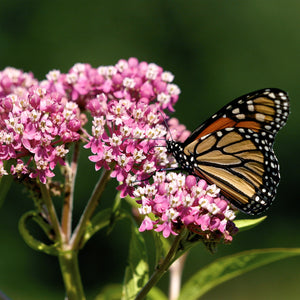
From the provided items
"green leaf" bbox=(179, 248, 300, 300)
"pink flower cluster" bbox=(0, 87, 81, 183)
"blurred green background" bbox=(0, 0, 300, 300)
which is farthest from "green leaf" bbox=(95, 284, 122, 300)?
"blurred green background" bbox=(0, 0, 300, 300)

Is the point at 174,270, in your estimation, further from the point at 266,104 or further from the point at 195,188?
the point at 266,104

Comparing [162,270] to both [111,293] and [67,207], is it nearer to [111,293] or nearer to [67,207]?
[67,207]

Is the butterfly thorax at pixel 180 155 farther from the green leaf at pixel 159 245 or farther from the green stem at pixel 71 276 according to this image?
the green stem at pixel 71 276

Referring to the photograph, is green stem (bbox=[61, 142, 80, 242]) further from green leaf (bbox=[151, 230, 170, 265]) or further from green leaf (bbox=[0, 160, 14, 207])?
green leaf (bbox=[151, 230, 170, 265])

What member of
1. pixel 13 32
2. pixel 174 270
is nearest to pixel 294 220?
pixel 13 32

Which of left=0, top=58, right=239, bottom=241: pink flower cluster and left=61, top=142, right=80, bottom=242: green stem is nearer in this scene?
left=0, top=58, right=239, bottom=241: pink flower cluster

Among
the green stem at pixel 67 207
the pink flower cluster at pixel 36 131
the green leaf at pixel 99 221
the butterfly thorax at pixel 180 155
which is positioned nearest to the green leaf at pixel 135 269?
the green leaf at pixel 99 221
